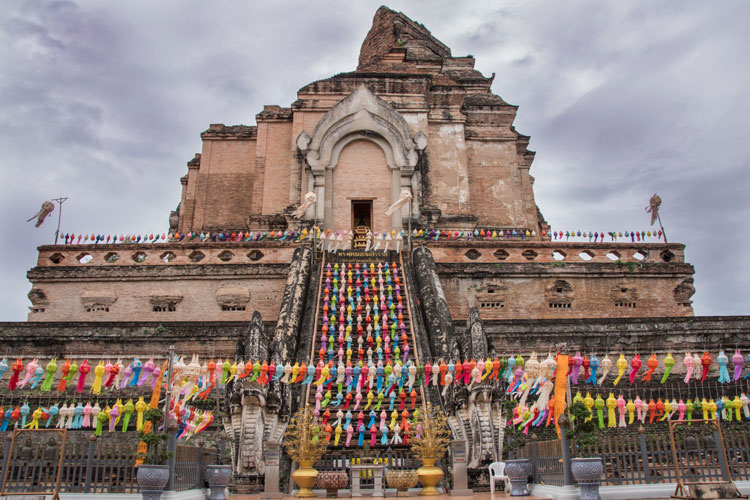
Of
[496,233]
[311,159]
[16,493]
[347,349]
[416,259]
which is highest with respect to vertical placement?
[311,159]

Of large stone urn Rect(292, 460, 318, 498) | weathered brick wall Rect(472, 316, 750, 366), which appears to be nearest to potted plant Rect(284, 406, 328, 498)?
large stone urn Rect(292, 460, 318, 498)

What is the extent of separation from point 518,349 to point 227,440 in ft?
27.0

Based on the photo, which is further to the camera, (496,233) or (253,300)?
(496,233)

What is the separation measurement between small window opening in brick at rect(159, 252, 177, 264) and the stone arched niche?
5.90m

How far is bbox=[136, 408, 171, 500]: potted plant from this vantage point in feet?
30.7

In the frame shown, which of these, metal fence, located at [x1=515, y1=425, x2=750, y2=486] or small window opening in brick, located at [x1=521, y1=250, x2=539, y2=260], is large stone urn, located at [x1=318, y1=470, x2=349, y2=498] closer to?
metal fence, located at [x1=515, y1=425, x2=750, y2=486]

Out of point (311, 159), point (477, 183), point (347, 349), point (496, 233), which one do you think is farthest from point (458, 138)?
point (347, 349)

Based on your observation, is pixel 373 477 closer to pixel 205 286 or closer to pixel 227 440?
pixel 227 440

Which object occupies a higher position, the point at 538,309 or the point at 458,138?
the point at 458,138

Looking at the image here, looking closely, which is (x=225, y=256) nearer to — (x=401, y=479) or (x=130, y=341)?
(x=130, y=341)

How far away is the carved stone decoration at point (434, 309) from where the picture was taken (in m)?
14.8

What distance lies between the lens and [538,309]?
2055cm

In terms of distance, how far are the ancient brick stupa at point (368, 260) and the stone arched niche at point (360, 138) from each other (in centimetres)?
6

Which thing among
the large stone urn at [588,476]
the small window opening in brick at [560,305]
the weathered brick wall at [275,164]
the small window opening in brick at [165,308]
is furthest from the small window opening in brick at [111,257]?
the large stone urn at [588,476]
